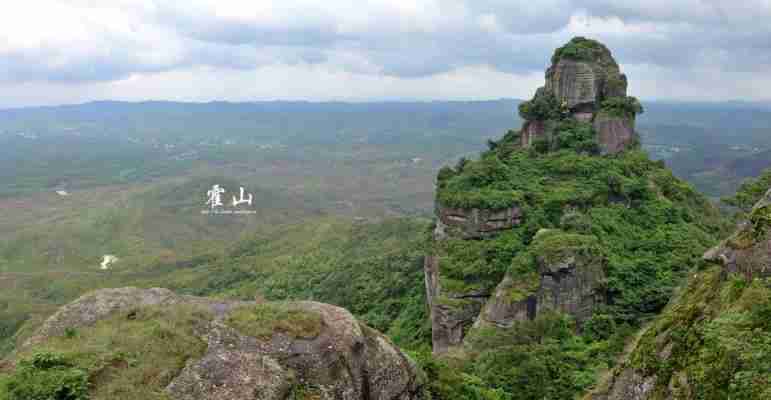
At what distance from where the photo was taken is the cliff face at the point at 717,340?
11.6 metres

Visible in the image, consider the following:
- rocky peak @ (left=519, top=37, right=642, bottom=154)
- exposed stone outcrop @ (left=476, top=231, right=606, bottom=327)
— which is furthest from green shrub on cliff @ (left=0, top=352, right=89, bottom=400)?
rocky peak @ (left=519, top=37, right=642, bottom=154)

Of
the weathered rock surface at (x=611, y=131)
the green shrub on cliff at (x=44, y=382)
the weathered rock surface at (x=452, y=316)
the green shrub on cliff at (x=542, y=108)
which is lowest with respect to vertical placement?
the weathered rock surface at (x=452, y=316)

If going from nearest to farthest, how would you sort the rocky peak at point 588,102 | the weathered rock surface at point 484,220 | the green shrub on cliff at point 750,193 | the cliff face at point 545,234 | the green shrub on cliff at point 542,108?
the cliff face at point 545,234 → the weathered rock surface at point 484,220 → the green shrub on cliff at point 750,193 → the rocky peak at point 588,102 → the green shrub on cliff at point 542,108

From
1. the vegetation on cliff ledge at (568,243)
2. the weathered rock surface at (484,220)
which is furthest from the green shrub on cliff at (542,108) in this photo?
the weathered rock surface at (484,220)

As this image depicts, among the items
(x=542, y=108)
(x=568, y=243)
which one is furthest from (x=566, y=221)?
(x=542, y=108)

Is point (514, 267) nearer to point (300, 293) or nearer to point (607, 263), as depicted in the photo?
point (607, 263)

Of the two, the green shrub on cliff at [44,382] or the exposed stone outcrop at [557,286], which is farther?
the exposed stone outcrop at [557,286]

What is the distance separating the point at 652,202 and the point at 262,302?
111 ft

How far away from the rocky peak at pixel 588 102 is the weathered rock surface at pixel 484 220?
13298 millimetres

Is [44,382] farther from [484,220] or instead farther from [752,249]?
[484,220]

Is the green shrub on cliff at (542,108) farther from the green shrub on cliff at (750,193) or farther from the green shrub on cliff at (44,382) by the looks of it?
the green shrub on cliff at (44,382)

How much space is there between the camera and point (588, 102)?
164 ft

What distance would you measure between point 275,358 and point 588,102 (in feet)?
140

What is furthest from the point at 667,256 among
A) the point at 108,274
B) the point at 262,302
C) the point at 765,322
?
the point at 108,274
